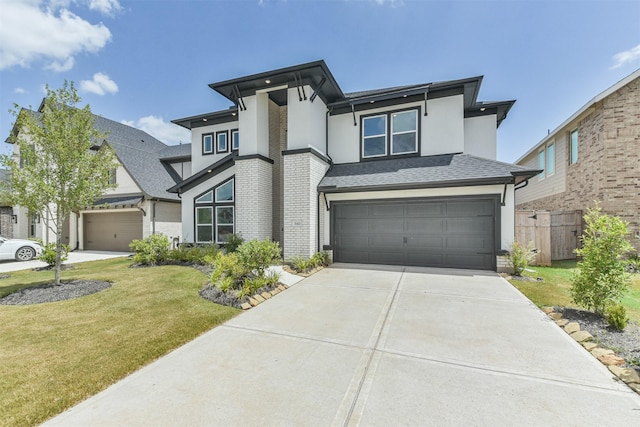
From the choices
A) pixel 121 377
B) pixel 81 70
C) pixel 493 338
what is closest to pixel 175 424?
pixel 121 377

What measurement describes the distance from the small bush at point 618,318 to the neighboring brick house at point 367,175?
13.8 feet

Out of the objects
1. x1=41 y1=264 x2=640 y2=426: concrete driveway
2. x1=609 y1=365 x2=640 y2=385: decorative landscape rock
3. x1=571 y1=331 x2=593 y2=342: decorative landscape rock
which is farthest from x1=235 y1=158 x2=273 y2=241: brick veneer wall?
x1=609 y1=365 x2=640 y2=385: decorative landscape rock

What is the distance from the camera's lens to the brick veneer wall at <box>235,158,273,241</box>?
964 cm

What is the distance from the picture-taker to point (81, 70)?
405 inches

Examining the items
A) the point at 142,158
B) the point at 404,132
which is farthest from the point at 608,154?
the point at 142,158

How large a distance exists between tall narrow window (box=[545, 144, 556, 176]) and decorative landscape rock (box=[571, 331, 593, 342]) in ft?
44.1

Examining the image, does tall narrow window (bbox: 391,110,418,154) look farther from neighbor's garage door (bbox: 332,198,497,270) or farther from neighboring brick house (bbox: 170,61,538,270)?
neighbor's garage door (bbox: 332,198,497,270)

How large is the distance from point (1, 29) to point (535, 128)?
24.5m

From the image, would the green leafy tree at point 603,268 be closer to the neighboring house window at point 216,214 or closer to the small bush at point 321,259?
the small bush at point 321,259

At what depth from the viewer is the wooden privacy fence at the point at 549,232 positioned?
905 cm

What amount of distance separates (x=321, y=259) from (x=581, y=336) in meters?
6.66

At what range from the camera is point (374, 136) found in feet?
34.2

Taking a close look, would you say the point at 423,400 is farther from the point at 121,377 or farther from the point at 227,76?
the point at 227,76

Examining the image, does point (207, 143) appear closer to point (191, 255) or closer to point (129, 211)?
point (191, 255)
